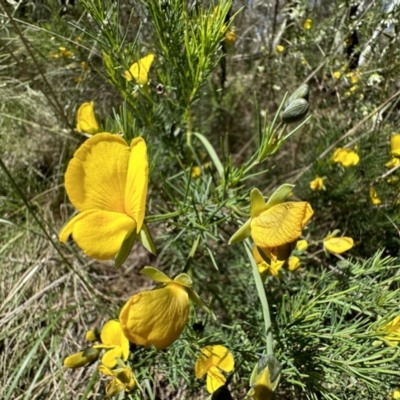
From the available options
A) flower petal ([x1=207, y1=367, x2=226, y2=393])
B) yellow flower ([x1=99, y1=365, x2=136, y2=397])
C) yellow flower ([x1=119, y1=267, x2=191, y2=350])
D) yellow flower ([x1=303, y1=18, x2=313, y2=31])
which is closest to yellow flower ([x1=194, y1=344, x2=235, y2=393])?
flower petal ([x1=207, y1=367, x2=226, y2=393])

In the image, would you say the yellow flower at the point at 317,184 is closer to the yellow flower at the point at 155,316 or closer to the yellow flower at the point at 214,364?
the yellow flower at the point at 214,364

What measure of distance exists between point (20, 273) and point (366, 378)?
1042 mm

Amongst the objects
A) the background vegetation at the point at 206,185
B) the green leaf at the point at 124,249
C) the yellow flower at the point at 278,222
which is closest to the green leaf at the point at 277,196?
the yellow flower at the point at 278,222

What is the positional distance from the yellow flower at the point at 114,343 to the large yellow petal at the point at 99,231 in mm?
299

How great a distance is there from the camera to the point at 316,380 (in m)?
Result: 0.95

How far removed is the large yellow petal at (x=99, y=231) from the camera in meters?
0.70

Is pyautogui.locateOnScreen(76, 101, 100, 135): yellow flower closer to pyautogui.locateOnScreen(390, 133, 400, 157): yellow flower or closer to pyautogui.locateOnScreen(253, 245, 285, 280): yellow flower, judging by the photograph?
pyautogui.locateOnScreen(253, 245, 285, 280): yellow flower

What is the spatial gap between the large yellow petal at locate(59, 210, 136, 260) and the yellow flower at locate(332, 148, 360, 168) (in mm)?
749

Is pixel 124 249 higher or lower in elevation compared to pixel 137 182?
lower

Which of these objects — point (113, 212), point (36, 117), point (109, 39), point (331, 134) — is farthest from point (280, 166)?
point (113, 212)

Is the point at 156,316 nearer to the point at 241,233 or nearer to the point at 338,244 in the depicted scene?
the point at 241,233

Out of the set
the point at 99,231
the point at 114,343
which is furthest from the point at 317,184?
the point at 99,231

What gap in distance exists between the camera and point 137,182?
2.36ft

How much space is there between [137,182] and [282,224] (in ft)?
0.72
